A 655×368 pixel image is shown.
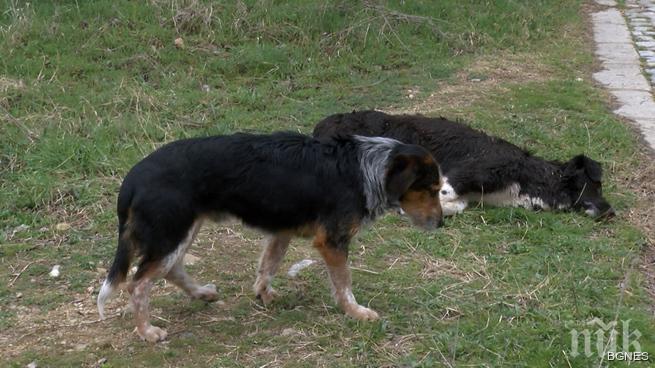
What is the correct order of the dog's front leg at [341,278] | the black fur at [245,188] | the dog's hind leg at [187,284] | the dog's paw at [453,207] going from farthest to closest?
the dog's paw at [453,207] < the dog's hind leg at [187,284] < the dog's front leg at [341,278] < the black fur at [245,188]

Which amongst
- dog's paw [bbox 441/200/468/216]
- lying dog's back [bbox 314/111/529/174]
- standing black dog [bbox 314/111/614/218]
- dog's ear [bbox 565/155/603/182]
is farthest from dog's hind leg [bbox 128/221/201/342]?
dog's ear [bbox 565/155/603/182]

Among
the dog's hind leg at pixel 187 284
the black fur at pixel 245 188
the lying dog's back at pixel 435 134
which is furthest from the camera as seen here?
the lying dog's back at pixel 435 134

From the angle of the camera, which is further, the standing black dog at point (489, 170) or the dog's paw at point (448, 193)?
the standing black dog at point (489, 170)

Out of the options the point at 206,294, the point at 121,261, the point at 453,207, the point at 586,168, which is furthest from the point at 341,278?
the point at 586,168

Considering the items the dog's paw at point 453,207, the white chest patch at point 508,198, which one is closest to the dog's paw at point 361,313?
the dog's paw at point 453,207

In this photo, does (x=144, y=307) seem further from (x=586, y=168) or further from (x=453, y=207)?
(x=586, y=168)

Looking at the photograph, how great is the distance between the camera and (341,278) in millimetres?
4691

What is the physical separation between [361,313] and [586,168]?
3.11 m

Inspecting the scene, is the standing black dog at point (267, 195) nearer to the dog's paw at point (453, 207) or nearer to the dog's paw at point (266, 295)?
the dog's paw at point (266, 295)

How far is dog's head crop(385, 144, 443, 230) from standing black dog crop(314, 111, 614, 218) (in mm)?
1754

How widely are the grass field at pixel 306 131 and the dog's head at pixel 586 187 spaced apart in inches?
7.2

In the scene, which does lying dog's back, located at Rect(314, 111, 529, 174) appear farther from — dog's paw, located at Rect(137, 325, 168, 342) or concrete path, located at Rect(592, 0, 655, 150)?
dog's paw, located at Rect(137, 325, 168, 342)

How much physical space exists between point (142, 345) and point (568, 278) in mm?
2739

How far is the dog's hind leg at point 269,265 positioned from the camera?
4984 mm
